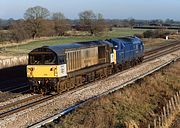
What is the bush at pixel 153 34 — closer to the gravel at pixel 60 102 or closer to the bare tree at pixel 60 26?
the bare tree at pixel 60 26

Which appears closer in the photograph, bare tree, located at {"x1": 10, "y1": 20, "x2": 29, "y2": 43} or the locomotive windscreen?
the locomotive windscreen

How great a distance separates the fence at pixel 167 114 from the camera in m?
20.0

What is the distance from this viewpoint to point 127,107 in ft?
76.2

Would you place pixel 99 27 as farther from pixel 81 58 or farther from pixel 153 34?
pixel 81 58

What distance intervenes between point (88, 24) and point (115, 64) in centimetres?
8690

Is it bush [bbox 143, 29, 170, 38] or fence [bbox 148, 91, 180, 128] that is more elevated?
bush [bbox 143, 29, 170, 38]

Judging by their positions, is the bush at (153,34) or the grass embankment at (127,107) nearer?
the grass embankment at (127,107)

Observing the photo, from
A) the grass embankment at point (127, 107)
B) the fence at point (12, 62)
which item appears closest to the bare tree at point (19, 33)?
the fence at point (12, 62)

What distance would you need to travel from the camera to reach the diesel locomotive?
2694 cm

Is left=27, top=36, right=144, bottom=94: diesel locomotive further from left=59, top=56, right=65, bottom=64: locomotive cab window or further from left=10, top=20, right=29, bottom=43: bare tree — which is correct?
left=10, top=20, right=29, bottom=43: bare tree

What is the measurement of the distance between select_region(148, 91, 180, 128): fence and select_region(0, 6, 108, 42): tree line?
63.3m

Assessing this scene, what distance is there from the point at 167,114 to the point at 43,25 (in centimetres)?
8431

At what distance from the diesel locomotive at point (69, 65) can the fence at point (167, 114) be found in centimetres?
734

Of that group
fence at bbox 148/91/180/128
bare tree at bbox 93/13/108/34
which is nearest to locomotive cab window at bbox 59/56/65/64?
fence at bbox 148/91/180/128
